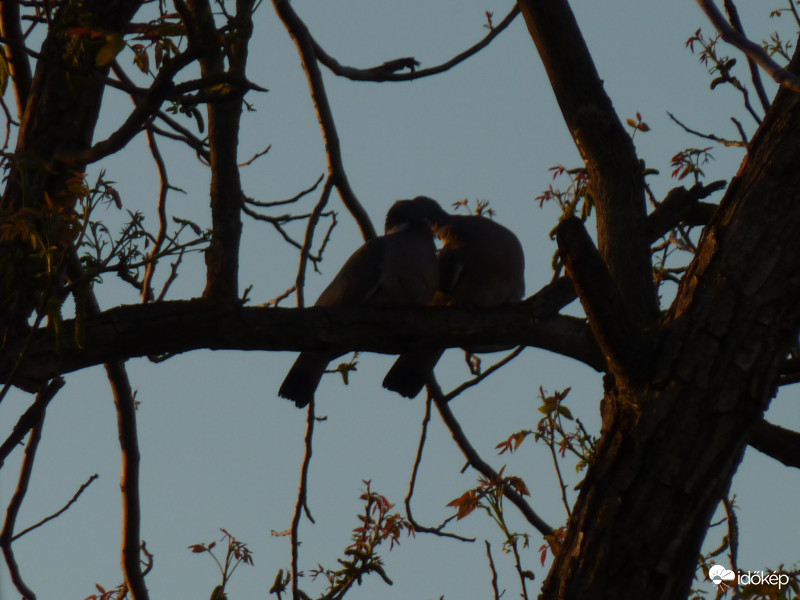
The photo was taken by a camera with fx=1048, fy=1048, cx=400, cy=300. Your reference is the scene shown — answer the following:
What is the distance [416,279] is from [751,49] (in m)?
3.80

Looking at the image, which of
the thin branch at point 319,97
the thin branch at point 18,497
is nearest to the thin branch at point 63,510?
the thin branch at point 18,497

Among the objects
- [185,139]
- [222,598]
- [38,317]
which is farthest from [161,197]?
[38,317]

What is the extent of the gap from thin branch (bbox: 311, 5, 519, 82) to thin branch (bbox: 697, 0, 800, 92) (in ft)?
9.05

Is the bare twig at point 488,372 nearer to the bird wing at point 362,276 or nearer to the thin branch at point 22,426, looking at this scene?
the bird wing at point 362,276

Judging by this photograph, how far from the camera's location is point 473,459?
464cm

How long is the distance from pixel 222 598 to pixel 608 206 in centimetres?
218

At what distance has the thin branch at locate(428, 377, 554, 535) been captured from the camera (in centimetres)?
438

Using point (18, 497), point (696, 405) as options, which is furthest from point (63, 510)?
point (696, 405)

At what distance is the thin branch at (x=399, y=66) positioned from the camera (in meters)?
4.80

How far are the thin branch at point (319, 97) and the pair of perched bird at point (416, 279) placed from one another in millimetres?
595

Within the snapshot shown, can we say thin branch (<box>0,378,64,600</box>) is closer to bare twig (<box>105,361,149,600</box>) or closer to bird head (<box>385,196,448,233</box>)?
bare twig (<box>105,361,149,600</box>)

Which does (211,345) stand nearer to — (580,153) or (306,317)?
(306,317)

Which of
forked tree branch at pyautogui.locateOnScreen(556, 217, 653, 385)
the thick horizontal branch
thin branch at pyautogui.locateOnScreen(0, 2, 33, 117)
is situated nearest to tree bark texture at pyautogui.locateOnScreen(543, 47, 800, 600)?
forked tree branch at pyautogui.locateOnScreen(556, 217, 653, 385)

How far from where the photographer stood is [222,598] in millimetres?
4168
